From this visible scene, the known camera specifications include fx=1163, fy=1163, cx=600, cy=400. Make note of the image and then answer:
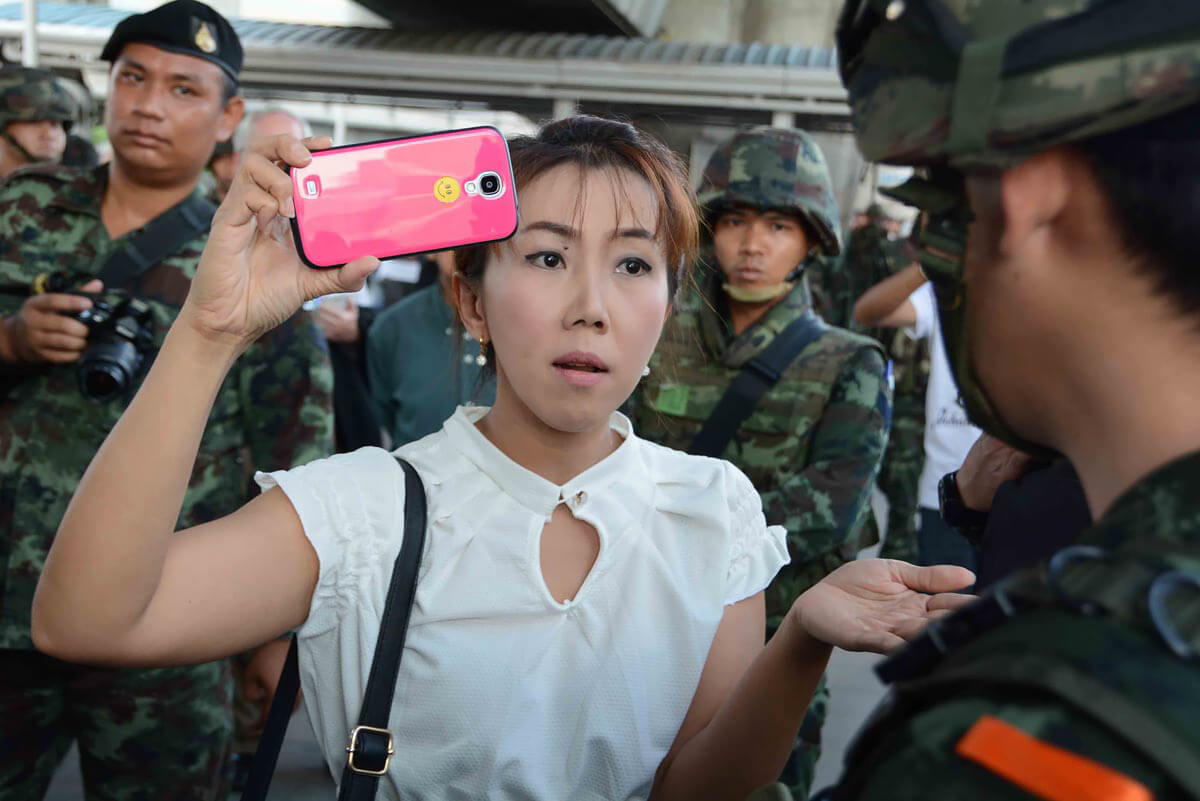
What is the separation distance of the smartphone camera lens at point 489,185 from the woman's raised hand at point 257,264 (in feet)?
0.64

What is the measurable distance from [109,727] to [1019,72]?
2.60 meters

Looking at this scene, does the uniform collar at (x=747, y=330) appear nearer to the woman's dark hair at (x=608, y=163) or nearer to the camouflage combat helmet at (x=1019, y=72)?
the woman's dark hair at (x=608, y=163)

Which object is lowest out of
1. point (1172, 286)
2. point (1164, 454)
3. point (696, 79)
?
point (1164, 454)

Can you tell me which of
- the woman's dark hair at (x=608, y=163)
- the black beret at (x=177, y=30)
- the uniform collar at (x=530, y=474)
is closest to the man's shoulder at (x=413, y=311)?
the black beret at (x=177, y=30)

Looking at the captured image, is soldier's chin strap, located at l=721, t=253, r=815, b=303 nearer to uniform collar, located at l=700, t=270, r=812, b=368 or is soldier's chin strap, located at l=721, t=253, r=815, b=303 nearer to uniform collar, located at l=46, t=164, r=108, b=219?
uniform collar, located at l=700, t=270, r=812, b=368

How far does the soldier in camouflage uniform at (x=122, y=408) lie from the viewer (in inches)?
107

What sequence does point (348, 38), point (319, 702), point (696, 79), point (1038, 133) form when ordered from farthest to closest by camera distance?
point (348, 38)
point (696, 79)
point (319, 702)
point (1038, 133)

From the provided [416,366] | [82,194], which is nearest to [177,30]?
[82,194]

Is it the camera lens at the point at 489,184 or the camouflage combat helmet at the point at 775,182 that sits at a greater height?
the camouflage combat helmet at the point at 775,182

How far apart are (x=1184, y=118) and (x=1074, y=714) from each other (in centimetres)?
44

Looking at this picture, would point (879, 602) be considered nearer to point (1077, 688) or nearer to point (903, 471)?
point (1077, 688)

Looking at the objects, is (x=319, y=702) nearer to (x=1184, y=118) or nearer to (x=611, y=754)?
(x=611, y=754)

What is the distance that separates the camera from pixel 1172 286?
88 centimetres

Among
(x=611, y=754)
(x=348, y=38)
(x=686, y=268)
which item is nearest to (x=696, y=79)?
(x=348, y=38)
